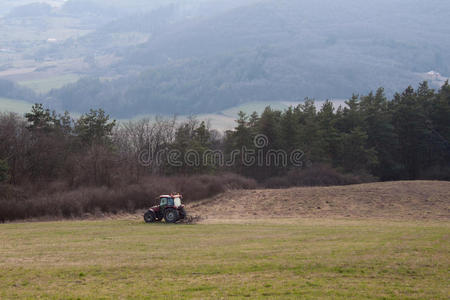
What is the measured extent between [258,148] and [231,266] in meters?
51.6

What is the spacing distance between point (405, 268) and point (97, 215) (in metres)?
25.5

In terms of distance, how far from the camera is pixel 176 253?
15.9 metres

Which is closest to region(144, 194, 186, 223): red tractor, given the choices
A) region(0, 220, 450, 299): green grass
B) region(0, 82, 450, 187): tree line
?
region(0, 220, 450, 299): green grass

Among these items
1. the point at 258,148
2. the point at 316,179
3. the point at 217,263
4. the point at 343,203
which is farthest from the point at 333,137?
the point at 217,263

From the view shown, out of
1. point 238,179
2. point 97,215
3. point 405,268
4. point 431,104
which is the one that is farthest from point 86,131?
point 405,268

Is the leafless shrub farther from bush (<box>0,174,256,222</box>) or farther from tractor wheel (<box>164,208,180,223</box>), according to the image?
tractor wheel (<box>164,208,180,223</box>)

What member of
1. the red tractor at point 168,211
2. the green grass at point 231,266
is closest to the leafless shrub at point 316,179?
the red tractor at point 168,211

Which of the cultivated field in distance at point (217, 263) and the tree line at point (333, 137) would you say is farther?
the tree line at point (333, 137)

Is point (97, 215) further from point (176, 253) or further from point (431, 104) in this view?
point (431, 104)

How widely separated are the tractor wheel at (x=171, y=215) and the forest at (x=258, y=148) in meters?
11.6

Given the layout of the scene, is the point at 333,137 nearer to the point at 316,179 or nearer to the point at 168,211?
the point at 316,179

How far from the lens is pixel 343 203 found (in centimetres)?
3625

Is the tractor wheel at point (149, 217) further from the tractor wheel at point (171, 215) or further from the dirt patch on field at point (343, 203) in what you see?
the dirt patch on field at point (343, 203)

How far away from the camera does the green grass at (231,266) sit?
10.8 metres
